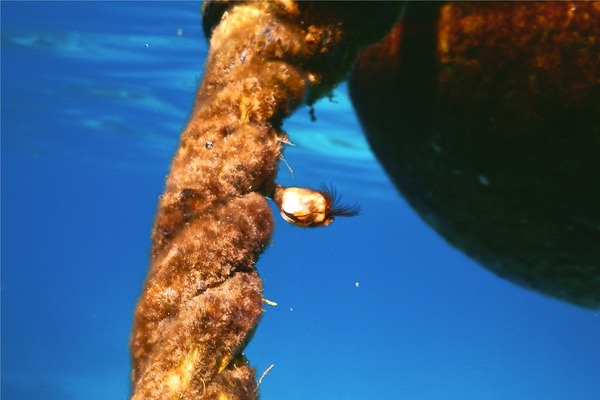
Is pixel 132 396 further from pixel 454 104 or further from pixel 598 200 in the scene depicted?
pixel 598 200

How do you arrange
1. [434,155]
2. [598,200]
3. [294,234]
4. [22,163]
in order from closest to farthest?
[598,200]
[434,155]
[22,163]
[294,234]

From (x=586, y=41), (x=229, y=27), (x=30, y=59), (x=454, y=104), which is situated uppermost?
(x=586, y=41)

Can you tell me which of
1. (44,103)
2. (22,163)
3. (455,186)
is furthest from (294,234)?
(455,186)

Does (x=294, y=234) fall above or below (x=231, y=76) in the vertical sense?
below

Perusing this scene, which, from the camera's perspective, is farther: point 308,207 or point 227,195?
point 308,207

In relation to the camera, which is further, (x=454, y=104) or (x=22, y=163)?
(x=22, y=163)

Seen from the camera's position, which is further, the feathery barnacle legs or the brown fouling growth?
the feathery barnacle legs

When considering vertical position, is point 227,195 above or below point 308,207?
above

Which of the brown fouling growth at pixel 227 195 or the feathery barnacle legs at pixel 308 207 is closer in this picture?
the brown fouling growth at pixel 227 195
